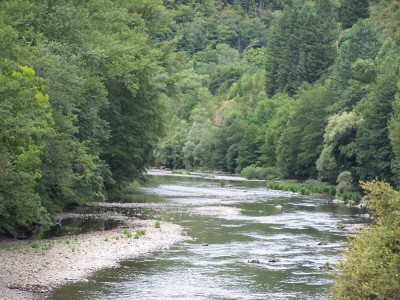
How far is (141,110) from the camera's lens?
2520 inches

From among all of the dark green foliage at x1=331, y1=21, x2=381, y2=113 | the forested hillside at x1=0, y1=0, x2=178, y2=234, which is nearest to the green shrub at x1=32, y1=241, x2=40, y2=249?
the forested hillside at x1=0, y1=0, x2=178, y2=234

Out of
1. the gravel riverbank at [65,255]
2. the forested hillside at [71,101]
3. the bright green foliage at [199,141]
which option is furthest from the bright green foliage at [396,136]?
the bright green foliage at [199,141]

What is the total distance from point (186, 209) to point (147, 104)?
11.7 metres

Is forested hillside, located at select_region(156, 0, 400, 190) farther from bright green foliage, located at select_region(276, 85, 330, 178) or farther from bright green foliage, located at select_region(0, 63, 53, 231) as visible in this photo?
bright green foliage, located at select_region(0, 63, 53, 231)

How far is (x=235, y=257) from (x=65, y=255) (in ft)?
27.2

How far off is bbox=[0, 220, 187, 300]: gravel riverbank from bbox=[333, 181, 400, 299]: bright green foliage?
12.5 m

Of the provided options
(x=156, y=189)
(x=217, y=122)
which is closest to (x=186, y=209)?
(x=156, y=189)

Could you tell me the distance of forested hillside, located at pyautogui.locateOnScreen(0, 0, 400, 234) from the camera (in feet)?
112

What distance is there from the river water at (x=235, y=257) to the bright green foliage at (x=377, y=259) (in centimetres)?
943

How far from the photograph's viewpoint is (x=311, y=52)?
154000 millimetres

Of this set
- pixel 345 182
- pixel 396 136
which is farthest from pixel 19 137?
pixel 345 182

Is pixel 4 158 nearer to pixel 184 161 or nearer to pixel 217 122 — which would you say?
pixel 184 161

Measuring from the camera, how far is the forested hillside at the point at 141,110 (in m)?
34.3

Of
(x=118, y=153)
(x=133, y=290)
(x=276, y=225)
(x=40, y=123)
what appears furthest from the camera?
(x=118, y=153)
